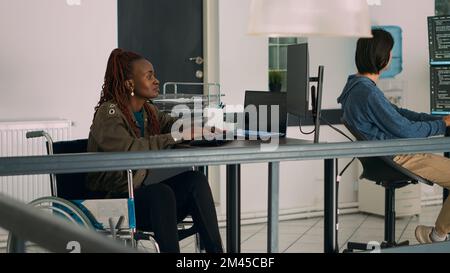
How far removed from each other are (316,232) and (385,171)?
153 cm

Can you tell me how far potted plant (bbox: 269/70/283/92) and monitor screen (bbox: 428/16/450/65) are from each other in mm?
→ 1334

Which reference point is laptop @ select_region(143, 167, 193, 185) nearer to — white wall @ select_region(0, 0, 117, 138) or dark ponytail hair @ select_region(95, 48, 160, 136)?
dark ponytail hair @ select_region(95, 48, 160, 136)

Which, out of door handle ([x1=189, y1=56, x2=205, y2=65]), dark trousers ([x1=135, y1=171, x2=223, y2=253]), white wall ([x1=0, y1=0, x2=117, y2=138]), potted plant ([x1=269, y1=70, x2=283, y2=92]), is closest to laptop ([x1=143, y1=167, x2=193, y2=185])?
dark trousers ([x1=135, y1=171, x2=223, y2=253])

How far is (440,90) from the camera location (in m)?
4.90

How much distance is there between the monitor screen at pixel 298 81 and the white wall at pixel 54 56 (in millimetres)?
2058

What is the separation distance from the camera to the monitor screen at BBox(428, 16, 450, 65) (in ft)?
16.1

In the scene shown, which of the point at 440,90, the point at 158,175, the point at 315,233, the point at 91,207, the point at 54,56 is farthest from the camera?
the point at 315,233

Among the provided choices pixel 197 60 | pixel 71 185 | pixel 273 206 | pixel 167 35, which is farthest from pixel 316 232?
pixel 273 206

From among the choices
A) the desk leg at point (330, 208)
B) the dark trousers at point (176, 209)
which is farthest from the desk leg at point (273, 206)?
the dark trousers at point (176, 209)

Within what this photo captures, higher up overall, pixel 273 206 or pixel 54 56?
pixel 54 56

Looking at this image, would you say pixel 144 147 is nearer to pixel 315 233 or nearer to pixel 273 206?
pixel 273 206

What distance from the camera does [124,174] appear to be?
3152 mm
